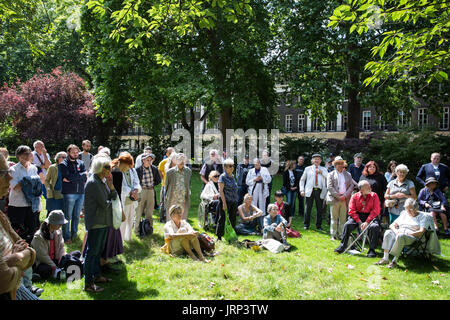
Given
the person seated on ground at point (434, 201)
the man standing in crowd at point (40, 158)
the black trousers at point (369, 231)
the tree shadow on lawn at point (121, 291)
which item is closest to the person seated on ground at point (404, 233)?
the black trousers at point (369, 231)

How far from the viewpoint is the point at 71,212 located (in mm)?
7590

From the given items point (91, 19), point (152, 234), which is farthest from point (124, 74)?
point (152, 234)

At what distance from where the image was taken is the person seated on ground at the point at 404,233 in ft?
22.4

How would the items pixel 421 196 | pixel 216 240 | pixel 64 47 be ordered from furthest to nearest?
pixel 64 47, pixel 421 196, pixel 216 240

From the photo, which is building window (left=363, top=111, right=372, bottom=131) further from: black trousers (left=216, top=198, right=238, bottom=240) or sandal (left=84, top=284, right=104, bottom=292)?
sandal (left=84, top=284, right=104, bottom=292)

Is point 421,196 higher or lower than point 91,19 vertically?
lower

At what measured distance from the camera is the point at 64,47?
1184 inches

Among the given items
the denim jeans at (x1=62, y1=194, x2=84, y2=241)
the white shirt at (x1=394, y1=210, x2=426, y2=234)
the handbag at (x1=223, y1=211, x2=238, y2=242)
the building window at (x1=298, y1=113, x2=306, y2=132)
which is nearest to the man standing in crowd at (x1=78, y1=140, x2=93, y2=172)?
the denim jeans at (x1=62, y1=194, x2=84, y2=241)

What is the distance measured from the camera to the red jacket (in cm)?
775

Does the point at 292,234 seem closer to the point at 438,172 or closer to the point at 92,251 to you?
the point at 438,172

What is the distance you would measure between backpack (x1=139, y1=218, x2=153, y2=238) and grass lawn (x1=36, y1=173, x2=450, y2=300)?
1.24 ft

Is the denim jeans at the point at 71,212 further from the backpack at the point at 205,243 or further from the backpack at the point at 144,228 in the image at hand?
the backpack at the point at 205,243
